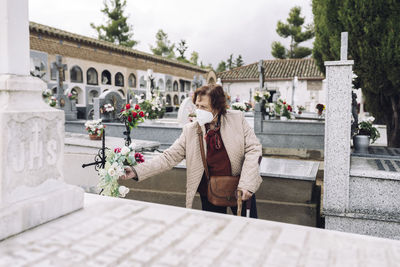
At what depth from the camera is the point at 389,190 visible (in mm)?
3660

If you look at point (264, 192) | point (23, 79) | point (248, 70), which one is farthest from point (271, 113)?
point (248, 70)

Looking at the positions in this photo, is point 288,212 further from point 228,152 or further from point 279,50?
point 279,50

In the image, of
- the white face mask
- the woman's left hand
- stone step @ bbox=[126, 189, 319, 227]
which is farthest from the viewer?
stone step @ bbox=[126, 189, 319, 227]

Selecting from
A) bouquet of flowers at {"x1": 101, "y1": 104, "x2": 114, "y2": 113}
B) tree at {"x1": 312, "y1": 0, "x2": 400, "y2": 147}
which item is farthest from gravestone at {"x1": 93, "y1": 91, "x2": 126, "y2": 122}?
tree at {"x1": 312, "y1": 0, "x2": 400, "y2": 147}

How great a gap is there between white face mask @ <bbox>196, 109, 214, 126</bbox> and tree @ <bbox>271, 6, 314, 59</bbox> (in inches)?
1463

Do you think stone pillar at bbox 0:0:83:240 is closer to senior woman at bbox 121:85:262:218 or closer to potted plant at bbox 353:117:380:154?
senior woman at bbox 121:85:262:218

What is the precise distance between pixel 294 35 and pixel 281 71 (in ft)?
30.7

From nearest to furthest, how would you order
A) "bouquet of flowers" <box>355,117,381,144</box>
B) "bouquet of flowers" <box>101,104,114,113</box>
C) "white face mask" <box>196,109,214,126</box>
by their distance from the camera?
"white face mask" <box>196,109,214,126</box>, "bouquet of flowers" <box>355,117,381,144</box>, "bouquet of flowers" <box>101,104,114,113</box>

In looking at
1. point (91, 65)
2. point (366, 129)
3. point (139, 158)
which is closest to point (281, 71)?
point (91, 65)

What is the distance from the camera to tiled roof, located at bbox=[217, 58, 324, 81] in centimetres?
2927

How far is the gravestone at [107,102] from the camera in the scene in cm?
1089

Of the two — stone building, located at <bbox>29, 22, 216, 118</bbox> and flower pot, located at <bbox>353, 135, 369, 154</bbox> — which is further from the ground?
stone building, located at <bbox>29, 22, 216, 118</bbox>

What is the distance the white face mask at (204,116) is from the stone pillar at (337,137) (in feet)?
6.09

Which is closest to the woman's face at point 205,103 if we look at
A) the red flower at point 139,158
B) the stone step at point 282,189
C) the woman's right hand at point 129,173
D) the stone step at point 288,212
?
the red flower at point 139,158
